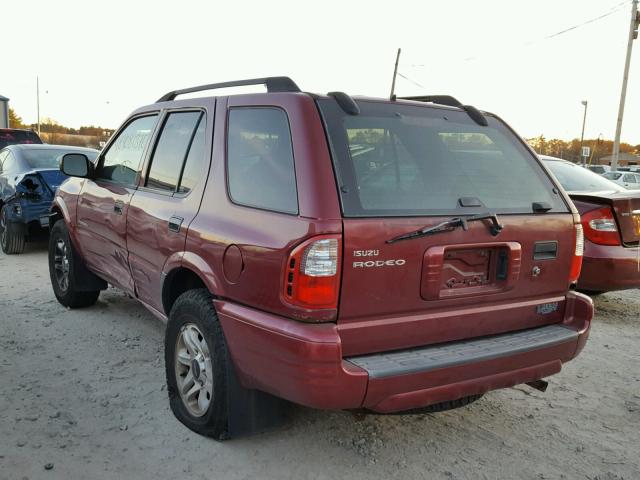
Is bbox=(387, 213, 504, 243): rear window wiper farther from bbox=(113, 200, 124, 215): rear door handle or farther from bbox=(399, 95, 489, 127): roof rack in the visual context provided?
bbox=(113, 200, 124, 215): rear door handle

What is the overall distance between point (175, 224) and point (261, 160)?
723 millimetres

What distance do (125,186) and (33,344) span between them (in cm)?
147

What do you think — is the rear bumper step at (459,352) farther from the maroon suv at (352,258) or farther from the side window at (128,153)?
the side window at (128,153)

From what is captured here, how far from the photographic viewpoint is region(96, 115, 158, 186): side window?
4066mm

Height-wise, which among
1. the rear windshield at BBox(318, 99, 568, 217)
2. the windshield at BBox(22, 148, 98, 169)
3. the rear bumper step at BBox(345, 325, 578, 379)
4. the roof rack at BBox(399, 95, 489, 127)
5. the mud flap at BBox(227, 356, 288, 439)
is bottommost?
the mud flap at BBox(227, 356, 288, 439)

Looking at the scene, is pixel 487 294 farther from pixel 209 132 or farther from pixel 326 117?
pixel 209 132

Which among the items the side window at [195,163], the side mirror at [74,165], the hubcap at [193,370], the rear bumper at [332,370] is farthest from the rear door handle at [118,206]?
the rear bumper at [332,370]

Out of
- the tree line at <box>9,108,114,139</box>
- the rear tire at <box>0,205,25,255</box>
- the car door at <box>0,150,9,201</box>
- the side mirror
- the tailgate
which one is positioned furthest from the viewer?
the tree line at <box>9,108,114,139</box>

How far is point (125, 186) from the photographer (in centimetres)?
412

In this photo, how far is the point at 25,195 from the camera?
798 cm

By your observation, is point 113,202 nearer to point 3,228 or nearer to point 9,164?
point 3,228

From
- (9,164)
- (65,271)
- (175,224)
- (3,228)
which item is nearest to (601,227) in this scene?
(175,224)

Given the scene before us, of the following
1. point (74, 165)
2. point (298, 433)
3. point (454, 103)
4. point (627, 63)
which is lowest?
point (298, 433)

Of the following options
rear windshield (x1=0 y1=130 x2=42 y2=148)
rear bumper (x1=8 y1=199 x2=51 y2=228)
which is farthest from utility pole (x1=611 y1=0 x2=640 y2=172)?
rear bumper (x1=8 y1=199 x2=51 y2=228)
